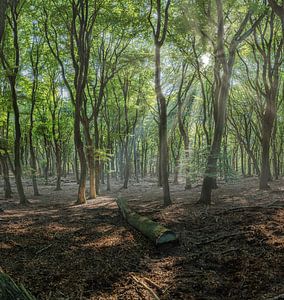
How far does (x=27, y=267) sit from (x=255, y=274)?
154 inches

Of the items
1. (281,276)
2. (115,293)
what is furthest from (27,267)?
(281,276)

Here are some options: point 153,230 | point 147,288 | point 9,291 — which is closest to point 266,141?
point 153,230

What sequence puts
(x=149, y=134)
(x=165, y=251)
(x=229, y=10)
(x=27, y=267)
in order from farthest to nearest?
(x=149, y=134)
(x=229, y=10)
(x=165, y=251)
(x=27, y=267)

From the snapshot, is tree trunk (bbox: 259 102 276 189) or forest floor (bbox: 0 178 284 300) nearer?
forest floor (bbox: 0 178 284 300)

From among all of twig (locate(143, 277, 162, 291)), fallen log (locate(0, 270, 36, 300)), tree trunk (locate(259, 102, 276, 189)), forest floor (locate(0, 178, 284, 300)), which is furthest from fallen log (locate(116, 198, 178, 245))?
tree trunk (locate(259, 102, 276, 189))

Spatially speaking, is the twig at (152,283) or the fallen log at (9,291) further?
the twig at (152,283)

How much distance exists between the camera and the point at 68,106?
30.5 m

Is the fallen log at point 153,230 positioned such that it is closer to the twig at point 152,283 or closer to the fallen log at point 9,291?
the twig at point 152,283

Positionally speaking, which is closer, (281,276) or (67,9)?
(281,276)

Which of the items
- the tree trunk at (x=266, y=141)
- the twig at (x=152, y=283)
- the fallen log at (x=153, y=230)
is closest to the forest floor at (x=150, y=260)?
the twig at (x=152, y=283)

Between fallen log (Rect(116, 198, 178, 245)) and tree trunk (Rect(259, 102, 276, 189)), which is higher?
tree trunk (Rect(259, 102, 276, 189))

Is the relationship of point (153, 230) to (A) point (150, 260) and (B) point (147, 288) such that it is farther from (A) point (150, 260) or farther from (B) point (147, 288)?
(B) point (147, 288)

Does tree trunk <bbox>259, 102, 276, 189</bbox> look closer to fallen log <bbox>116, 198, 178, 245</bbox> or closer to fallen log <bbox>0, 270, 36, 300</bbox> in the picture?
fallen log <bbox>116, 198, 178, 245</bbox>

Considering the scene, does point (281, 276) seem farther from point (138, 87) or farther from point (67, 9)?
point (138, 87)
